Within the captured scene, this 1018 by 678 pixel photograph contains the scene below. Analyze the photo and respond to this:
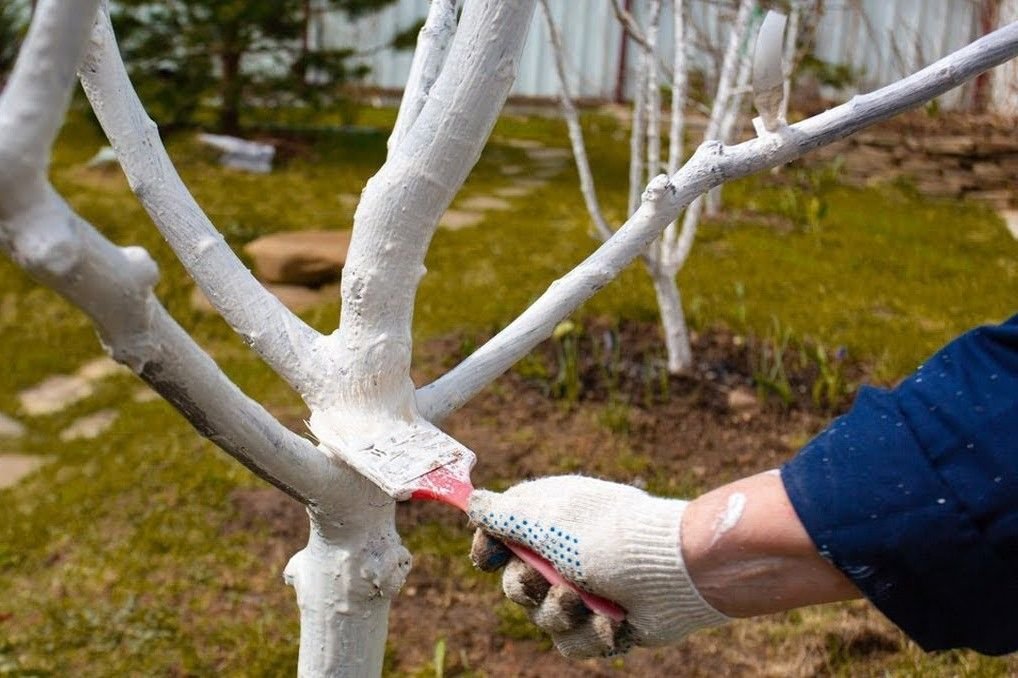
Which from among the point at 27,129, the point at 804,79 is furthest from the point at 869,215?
the point at 27,129

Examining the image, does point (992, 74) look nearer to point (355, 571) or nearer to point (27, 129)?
point (355, 571)

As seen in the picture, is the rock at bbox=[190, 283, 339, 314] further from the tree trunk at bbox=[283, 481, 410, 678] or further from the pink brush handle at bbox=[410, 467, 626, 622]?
the pink brush handle at bbox=[410, 467, 626, 622]

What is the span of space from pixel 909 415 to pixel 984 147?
6045mm

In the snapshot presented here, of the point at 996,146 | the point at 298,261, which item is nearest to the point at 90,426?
the point at 298,261

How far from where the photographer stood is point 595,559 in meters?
1.62

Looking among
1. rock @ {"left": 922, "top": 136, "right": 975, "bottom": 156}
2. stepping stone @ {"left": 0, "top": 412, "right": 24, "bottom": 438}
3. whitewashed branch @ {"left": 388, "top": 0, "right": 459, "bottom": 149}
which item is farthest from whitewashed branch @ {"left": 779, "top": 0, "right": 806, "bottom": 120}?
stepping stone @ {"left": 0, "top": 412, "right": 24, "bottom": 438}

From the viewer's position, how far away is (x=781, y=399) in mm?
3922

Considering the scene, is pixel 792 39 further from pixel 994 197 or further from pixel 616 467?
pixel 994 197

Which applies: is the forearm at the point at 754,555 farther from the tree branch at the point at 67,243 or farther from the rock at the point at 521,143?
the rock at the point at 521,143

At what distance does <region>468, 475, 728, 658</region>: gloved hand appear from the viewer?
162cm

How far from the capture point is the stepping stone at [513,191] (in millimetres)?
6613

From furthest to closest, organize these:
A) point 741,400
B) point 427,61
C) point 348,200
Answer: point 348,200, point 741,400, point 427,61

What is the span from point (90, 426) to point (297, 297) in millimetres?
1181

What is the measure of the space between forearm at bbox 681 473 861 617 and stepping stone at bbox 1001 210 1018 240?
204 inches
